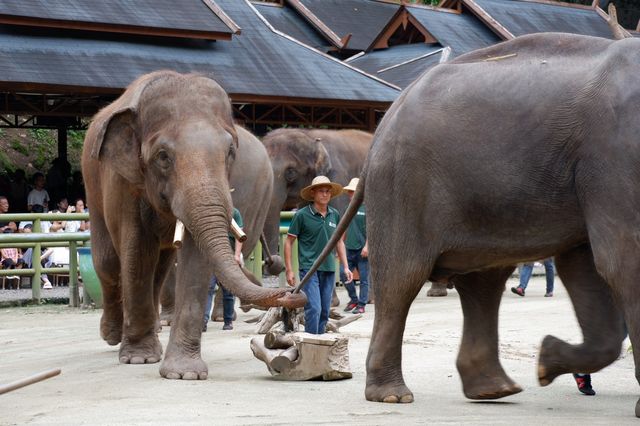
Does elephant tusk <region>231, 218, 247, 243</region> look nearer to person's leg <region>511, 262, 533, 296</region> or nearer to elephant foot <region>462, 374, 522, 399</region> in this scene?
elephant foot <region>462, 374, 522, 399</region>

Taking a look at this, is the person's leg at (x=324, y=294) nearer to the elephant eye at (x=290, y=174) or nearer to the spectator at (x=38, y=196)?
the elephant eye at (x=290, y=174)

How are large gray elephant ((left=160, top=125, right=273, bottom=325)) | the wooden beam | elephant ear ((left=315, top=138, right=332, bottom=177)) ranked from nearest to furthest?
large gray elephant ((left=160, top=125, right=273, bottom=325)) → elephant ear ((left=315, top=138, right=332, bottom=177)) → the wooden beam

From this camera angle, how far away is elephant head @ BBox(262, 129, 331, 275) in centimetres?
1777

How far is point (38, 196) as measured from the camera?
73.5 ft

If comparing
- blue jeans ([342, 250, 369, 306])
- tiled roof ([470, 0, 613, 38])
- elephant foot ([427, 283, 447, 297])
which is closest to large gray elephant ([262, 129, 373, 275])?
blue jeans ([342, 250, 369, 306])

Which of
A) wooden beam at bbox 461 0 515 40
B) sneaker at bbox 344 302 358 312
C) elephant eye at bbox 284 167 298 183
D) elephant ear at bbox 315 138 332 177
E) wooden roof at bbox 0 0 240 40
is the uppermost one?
wooden beam at bbox 461 0 515 40

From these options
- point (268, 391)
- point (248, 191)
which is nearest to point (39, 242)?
point (248, 191)

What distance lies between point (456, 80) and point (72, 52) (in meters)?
15.7

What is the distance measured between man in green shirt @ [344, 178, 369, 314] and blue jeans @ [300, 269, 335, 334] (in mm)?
4006

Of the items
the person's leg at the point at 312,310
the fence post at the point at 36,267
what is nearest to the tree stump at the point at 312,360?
the person's leg at the point at 312,310

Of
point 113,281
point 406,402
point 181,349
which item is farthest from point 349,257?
point 406,402

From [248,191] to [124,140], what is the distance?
13.1ft

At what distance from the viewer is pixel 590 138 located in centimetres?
711

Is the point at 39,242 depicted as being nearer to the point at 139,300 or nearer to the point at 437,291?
the point at 437,291
